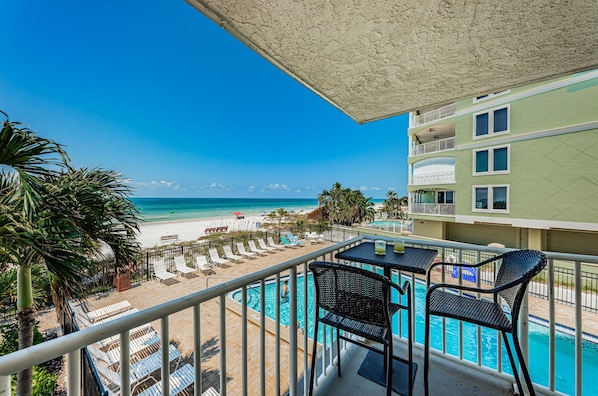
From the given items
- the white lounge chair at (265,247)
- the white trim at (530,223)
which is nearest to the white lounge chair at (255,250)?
the white lounge chair at (265,247)

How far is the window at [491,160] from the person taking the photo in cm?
899

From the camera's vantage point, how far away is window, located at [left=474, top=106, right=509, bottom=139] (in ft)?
29.6

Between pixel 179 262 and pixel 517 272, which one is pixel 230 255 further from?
pixel 517 272

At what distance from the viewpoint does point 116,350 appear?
3.83 meters

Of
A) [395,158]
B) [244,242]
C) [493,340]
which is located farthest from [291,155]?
[493,340]

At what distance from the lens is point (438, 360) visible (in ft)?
6.72

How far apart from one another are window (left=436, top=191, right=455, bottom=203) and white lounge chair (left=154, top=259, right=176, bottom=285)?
1285 centimetres

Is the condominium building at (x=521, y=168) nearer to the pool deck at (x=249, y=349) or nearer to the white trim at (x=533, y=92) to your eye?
the white trim at (x=533, y=92)

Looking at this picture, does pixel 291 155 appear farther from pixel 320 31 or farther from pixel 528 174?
pixel 320 31

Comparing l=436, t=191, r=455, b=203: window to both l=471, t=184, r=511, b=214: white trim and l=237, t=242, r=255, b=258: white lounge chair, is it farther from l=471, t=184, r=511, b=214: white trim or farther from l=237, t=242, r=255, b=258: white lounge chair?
l=237, t=242, r=255, b=258: white lounge chair

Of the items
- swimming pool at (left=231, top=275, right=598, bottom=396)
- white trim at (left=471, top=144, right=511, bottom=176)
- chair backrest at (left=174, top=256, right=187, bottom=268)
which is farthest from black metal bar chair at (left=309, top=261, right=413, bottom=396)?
white trim at (left=471, top=144, right=511, bottom=176)

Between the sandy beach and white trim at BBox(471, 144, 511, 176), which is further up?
white trim at BBox(471, 144, 511, 176)

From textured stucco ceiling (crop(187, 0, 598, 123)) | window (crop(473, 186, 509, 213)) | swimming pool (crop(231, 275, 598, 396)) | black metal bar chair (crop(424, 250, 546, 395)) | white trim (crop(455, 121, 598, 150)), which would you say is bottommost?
swimming pool (crop(231, 275, 598, 396))

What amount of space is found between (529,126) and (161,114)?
38.6 metres
